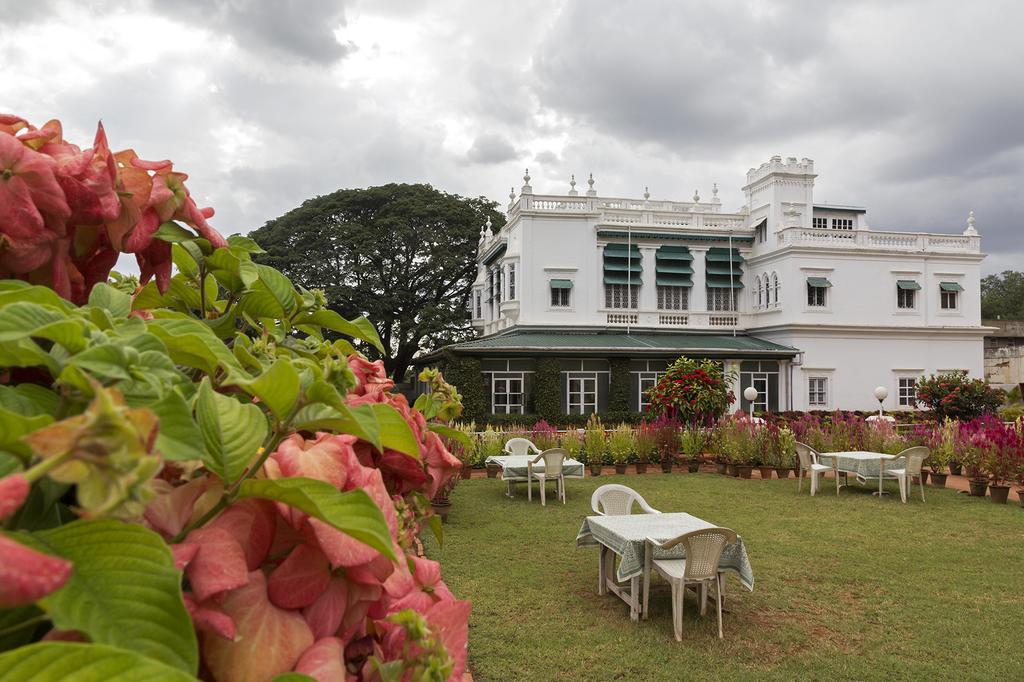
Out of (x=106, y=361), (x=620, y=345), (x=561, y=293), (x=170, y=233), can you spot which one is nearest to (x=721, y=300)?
(x=620, y=345)

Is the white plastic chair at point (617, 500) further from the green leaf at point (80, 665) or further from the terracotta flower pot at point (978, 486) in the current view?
the terracotta flower pot at point (978, 486)

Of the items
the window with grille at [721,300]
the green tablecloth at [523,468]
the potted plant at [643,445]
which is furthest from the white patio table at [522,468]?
the window with grille at [721,300]

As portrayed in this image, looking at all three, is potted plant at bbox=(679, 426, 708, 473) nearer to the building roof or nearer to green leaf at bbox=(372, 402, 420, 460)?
the building roof

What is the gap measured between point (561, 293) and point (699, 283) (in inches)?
225

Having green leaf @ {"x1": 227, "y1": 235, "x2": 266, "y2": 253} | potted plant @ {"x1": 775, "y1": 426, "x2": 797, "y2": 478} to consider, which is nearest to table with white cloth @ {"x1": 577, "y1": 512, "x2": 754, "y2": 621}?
green leaf @ {"x1": 227, "y1": 235, "x2": 266, "y2": 253}

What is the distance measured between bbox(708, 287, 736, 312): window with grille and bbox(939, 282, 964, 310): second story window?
307 inches

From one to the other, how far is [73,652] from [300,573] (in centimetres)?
17

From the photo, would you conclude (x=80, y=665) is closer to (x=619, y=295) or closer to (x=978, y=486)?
(x=978, y=486)

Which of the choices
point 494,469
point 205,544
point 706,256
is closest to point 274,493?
point 205,544

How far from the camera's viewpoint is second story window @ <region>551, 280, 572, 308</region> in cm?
2559

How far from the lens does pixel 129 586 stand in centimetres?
36

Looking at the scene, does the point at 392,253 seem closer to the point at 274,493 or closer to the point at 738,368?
the point at 738,368

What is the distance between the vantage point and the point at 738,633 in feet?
18.1

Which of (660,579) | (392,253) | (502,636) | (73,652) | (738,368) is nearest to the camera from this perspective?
(73,652)
